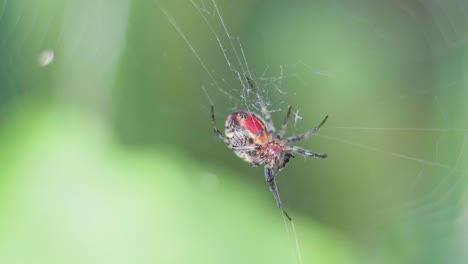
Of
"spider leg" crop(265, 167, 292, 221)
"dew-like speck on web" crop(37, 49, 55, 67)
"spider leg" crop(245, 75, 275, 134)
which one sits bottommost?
"spider leg" crop(265, 167, 292, 221)

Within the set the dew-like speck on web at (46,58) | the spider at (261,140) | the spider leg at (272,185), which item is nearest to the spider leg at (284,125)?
the spider at (261,140)

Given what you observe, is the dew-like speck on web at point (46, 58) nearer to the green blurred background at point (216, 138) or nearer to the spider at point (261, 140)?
the green blurred background at point (216, 138)

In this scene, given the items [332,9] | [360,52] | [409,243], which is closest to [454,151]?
[409,243]

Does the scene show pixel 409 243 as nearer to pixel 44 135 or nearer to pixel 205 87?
pixel 205 87

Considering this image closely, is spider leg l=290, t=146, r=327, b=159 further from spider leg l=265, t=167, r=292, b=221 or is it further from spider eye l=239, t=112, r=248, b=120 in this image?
spider eye l=239, t=112, r=248, b=120

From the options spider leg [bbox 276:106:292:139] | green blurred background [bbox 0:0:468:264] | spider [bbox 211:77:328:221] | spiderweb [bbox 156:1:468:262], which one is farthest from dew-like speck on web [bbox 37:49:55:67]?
spider leg [bbox 276:106:292:139]

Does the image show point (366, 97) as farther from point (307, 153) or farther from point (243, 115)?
point (243, 115)
